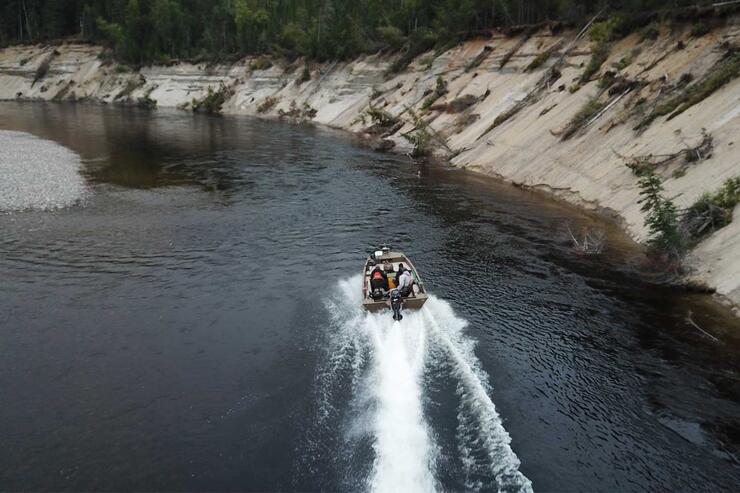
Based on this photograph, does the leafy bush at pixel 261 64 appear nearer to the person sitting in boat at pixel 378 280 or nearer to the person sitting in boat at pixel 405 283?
the person sitting in boat at pixel 378 280

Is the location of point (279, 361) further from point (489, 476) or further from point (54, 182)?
point (54, 182)

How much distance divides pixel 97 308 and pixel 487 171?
108 feet

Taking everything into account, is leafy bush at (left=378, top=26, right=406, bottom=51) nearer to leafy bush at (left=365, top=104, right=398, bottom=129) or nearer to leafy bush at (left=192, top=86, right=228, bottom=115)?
leafy bush at (left=365, top=104, right=398, bottom=129)

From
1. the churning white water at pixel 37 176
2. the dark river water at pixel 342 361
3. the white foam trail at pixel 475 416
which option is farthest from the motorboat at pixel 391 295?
the churning white water at pixel 37 176

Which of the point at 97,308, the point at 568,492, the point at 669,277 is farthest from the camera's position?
the point at 669,277

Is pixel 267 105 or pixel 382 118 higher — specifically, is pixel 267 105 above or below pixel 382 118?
below

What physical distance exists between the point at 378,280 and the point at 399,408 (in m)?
7.28

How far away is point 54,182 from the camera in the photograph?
42.9 metres

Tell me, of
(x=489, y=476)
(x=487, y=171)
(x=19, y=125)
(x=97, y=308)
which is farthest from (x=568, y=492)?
(x=19, y=125)

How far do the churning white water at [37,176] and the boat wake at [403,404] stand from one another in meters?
25.5

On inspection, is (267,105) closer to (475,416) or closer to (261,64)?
(261,64)

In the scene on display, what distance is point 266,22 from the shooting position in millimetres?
121438

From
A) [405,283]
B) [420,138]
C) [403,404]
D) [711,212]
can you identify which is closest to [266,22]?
[420,138]

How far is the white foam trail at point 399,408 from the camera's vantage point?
556 inches
